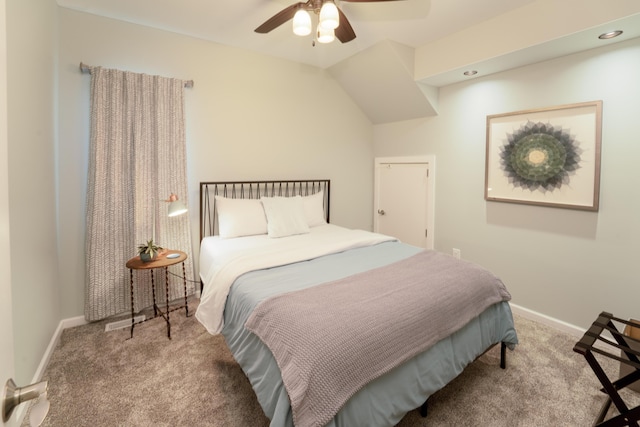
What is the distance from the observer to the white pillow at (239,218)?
3037mm

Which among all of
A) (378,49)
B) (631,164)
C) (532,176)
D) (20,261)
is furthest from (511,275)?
(20,261)

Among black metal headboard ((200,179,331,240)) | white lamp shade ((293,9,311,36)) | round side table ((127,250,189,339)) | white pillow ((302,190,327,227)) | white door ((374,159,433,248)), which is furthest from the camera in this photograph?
white door ((374,159,433,248))

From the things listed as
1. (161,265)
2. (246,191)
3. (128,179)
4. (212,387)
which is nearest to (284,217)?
(246,191)

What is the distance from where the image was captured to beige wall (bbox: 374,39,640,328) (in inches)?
92.8

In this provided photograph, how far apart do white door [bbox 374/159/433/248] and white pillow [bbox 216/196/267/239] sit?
1889 mm

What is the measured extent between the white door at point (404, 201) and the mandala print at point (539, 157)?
3.12ft

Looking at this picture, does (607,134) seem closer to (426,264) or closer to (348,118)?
(426,264)

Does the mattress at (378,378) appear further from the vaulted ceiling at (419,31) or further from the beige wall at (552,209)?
the vaulted ceiling at (419,31)

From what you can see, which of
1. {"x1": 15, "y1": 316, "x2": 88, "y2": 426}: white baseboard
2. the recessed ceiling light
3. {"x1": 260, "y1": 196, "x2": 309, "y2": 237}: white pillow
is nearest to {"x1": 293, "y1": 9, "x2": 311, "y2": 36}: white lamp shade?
{"x1": 260, "y1": 196, "x2": 309, "y2": 237}: white pillow

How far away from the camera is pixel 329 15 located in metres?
1.81

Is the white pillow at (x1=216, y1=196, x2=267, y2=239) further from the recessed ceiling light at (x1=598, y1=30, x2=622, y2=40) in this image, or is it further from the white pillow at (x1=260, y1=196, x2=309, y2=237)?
the recessed ceiling light at (x1=598, y1=30, x2=622, y2=40)

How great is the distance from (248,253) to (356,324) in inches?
48.1

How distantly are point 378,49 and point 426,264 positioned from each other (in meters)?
2.32

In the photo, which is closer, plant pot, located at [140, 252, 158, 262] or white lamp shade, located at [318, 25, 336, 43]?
white lamp shade, located at [318, 25, 336, 43]
